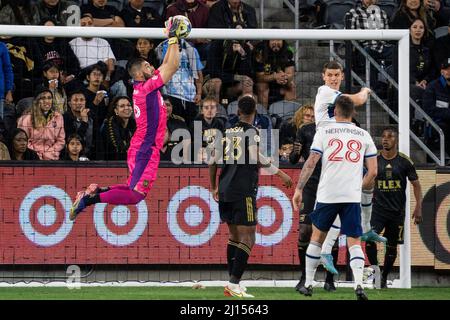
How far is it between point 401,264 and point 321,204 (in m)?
3.56

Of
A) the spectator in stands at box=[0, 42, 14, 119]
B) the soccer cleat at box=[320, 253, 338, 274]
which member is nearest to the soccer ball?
the soccer cleat at box=[320, 253, 338, 274]

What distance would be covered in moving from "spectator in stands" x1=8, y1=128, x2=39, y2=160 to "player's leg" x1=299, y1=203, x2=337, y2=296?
15.7ft

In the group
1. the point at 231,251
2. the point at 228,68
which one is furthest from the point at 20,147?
the point at 231,251

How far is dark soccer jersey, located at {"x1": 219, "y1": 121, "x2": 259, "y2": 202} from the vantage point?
14758 mm

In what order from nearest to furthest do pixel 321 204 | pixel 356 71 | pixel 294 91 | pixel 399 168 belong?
pixel 321 204
pixel 399 168
pixel 294 91
pixel 356 71

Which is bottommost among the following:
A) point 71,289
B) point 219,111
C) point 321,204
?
point 71,289

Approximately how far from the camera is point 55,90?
17625mm

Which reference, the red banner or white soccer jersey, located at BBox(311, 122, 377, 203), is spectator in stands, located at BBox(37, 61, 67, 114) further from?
white soccer jersey, located at BBox(311, 122, 377, 203)

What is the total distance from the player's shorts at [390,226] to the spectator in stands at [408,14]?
17.2ft

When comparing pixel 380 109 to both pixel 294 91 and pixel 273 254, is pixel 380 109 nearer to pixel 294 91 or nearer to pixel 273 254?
pixel 294 91

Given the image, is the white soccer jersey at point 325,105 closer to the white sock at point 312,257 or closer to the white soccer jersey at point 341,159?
the white soccer jersey at point 341,159

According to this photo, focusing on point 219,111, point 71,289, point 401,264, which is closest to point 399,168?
point 401,264

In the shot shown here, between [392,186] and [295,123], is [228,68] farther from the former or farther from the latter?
[392,186]

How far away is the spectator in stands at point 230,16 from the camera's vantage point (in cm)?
2020
